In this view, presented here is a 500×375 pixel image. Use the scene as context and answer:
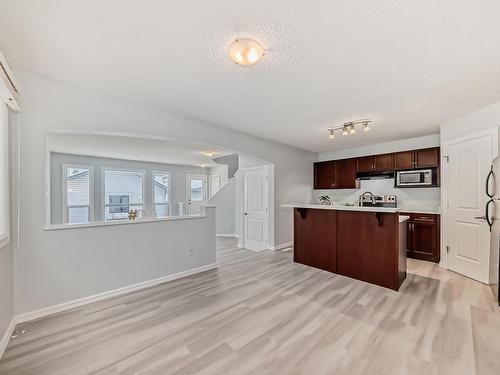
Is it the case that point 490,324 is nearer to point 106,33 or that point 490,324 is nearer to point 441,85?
point 441,85

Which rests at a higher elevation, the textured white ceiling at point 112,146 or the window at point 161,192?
the textured white ceiling at point 112,146

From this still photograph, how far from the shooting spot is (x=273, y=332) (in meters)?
2.18

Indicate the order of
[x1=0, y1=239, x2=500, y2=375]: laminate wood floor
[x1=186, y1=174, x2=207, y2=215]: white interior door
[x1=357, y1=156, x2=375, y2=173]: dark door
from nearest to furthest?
1. [x1=0, y1=239, x2=500, y2=375]: laminate wood floor
2. [x1=357, y1=156, x2=375, y2=173]: dark door
3. [x1=186, y1=174, x2=207, y2=215]: white interior door

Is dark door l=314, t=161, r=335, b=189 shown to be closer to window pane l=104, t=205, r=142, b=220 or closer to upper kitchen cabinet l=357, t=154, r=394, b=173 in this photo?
upper kitchen cabinet l=357, t=154, r=394, b=173

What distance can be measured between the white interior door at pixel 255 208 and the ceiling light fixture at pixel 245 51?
3574 mm

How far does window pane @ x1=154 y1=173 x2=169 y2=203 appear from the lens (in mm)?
8681

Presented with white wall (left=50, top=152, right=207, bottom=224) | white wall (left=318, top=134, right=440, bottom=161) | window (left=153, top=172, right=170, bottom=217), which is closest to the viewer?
white wall (left=318, top=134, right=440, bottom=161)

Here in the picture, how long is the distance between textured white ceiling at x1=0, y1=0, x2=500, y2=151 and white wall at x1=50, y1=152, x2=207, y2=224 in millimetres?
5551

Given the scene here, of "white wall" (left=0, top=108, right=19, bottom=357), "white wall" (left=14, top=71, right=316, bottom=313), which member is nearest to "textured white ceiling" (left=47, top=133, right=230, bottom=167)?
"white wall" (left=14, top=71, right=316, bottom=313)

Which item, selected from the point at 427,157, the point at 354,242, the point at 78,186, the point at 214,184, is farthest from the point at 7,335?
the point at 214,184

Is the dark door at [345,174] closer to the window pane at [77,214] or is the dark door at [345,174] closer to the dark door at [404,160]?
the dark door at [404,160]

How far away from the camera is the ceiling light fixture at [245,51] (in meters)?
1.82

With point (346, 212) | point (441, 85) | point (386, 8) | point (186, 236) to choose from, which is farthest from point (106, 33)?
point (346, 212)

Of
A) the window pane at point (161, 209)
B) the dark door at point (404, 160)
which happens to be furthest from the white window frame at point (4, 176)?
the window pane at point (161, 209)
